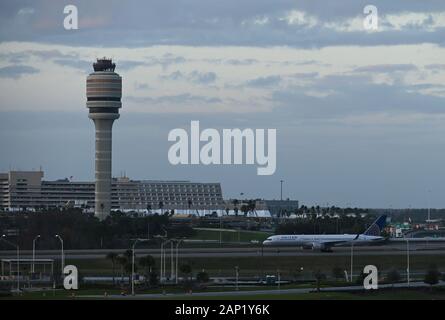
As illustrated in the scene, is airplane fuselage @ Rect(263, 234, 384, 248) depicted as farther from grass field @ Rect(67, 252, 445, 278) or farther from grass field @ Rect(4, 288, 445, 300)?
grass field @ Rect(4, 288, 445, 300)

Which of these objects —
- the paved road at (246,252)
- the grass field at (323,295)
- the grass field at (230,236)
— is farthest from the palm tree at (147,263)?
the grass field at (230,236)

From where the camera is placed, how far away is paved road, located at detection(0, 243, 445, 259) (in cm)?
12576

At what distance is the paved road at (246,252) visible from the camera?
413ft

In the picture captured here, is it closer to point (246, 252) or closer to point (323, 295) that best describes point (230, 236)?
point (246, 252)

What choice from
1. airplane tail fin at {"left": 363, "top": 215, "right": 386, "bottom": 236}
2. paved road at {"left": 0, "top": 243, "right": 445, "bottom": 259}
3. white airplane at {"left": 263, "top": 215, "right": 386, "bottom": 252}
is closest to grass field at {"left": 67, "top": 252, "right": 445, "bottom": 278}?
paved road at {"left": 0, "top": 243, "right": 445, "bottom": 259}

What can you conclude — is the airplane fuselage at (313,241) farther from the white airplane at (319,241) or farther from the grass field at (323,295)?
the grass field at (323,295)

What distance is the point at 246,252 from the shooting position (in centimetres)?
14050

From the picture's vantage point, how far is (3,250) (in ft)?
440

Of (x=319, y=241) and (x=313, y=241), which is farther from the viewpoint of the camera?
(x=313, y=241)

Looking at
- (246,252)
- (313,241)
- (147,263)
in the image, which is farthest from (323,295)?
(313,241)

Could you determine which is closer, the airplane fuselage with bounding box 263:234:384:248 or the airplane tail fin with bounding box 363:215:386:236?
the airplane fuselage with bounding box 263:234:384:248
